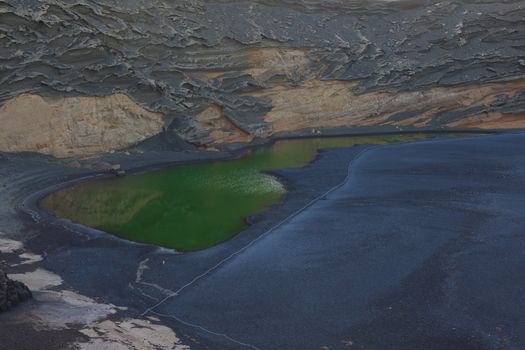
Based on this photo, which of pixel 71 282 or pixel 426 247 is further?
pixel 426 247

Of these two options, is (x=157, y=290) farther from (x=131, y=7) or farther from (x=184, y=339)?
(x=131, y=7)

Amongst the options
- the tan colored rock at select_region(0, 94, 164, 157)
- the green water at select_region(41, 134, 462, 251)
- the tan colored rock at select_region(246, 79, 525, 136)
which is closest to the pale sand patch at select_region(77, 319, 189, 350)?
the green water at select_region(41, 134, 462, 251)

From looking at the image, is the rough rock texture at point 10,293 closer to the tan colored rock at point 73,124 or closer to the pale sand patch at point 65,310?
the pale sand patch at point 65,310

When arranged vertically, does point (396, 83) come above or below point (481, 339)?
above

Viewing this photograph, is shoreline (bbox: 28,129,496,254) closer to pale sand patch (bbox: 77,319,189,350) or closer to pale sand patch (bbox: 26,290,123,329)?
pale sand patch (bbox: 26,290,123,329)

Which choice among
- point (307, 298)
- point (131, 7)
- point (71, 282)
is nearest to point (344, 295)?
point (307, 298)
